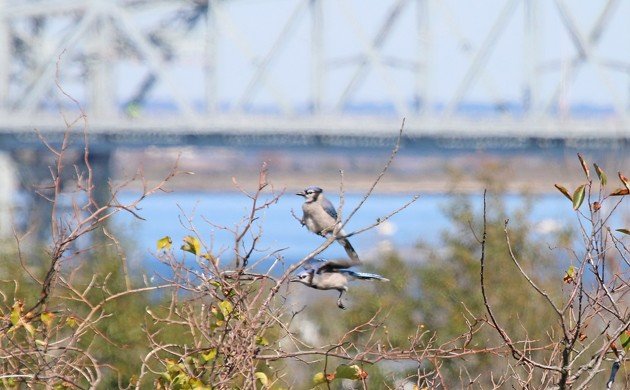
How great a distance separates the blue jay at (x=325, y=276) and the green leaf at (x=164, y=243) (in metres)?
0.27

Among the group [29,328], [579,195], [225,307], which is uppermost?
[579,195]

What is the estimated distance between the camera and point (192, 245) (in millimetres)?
2793

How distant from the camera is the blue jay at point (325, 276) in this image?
273 centimetres

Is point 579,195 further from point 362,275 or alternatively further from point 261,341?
point 261,341

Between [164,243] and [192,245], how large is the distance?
9cm

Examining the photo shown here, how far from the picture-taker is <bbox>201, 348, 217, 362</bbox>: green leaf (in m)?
2.72

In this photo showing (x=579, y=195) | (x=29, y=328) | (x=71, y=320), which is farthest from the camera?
(x=71, y=320)

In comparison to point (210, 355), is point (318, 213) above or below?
above

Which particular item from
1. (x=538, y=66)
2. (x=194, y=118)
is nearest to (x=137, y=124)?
(x=194, y=118)

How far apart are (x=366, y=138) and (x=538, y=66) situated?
9519 millimetres

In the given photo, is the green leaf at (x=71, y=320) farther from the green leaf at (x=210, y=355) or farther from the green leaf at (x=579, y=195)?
the green leaf at (x=579, y=195)

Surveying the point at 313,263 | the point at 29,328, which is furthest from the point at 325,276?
the point at 29,328

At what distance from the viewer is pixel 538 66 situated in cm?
3825

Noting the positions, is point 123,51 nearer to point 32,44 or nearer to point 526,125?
point 32,44
